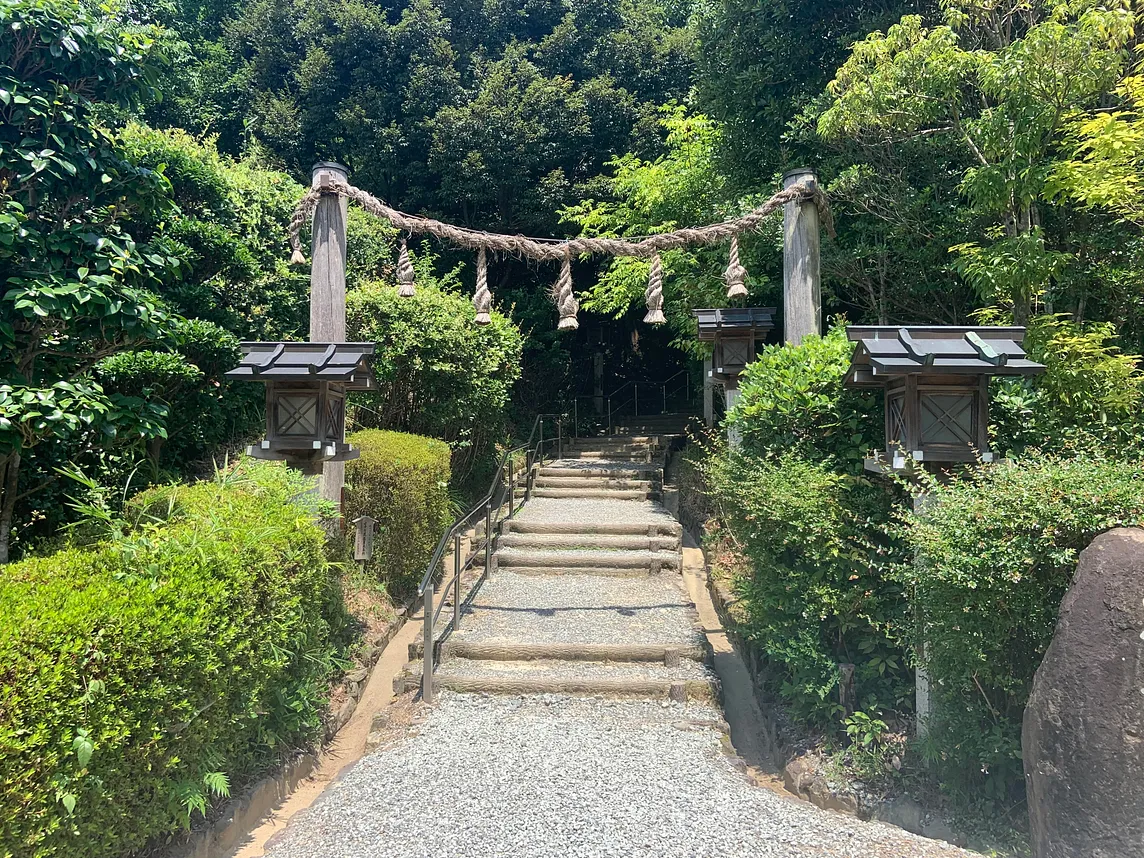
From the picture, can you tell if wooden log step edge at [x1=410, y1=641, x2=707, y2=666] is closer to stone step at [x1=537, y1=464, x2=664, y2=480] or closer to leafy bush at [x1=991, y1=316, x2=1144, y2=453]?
leafy bush at [x1=991, y1=316, x2=1144, y2=453]

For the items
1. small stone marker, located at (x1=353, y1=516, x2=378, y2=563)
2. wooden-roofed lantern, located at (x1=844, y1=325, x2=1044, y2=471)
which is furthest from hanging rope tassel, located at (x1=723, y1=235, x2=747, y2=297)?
small stone marker, located at (x1=353, y1=516, x2=378, y2=563)

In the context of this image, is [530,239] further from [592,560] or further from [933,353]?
[592,560]

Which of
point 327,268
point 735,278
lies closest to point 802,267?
point 735,278

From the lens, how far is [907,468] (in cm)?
391

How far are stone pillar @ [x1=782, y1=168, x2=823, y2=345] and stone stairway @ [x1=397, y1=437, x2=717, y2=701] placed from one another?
3110 mm

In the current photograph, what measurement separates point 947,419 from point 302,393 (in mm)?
4645

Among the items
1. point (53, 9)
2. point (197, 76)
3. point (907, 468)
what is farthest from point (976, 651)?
point (197, 76)

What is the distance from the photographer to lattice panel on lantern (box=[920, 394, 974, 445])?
13.1ft

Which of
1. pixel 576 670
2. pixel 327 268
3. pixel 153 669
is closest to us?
pixel 153 669

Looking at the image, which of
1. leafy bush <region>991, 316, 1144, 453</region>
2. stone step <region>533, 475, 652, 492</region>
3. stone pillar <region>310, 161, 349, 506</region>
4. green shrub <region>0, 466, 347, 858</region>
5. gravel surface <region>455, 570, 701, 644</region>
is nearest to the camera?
green shrub <region>0, 466, 347, 858</region>

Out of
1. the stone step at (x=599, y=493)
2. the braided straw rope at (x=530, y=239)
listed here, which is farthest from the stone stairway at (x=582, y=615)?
the braided straw rope at (x=530, y=239)

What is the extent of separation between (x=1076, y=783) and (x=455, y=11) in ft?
63.4

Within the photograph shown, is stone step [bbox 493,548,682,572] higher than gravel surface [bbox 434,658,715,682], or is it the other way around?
stone step [bbox 493,548,682,572]

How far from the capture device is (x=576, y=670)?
5.50 meters
